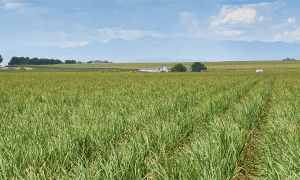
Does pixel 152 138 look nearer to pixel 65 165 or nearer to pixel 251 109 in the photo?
pixel 65 165

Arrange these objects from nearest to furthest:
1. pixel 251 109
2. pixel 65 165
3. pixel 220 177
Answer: pixel 220 177 < pixel 65 165 < pixel 251 109

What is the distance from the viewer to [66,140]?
309 centimetres

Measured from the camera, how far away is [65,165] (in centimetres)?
272

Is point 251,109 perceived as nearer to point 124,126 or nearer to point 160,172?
Result: point 124,126

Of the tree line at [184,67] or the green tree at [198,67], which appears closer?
the tree line at [184,67]

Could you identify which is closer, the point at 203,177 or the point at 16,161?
the point at 203,177

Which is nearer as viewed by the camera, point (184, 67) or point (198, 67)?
point (184, 67)

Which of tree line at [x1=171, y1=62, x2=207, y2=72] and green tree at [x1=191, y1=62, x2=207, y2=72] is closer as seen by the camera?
tree line at [x1=171, y1=62, x2=207, y2=72]

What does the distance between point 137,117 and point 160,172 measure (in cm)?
242

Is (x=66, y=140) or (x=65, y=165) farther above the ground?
(x=66, y=140)

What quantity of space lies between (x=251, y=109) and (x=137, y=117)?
3.46m

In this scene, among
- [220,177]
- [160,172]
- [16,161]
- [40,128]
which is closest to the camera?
[220,177]

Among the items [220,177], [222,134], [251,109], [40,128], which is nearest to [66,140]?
[40,128]

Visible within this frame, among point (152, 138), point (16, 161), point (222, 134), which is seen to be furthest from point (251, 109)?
point (16, 161)
